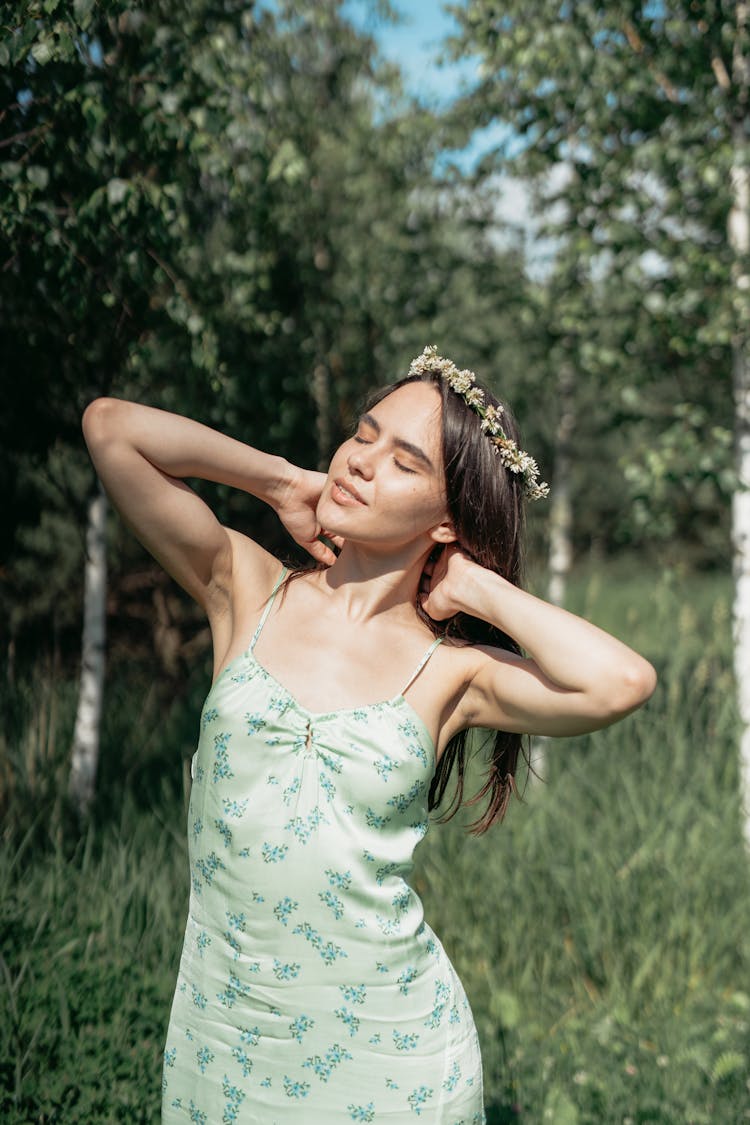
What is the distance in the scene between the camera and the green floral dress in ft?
5.55

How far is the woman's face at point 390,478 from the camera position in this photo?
181 cm

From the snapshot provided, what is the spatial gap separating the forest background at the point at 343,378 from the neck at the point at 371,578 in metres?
0.72

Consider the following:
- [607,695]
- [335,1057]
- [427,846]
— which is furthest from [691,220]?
[335,1057]

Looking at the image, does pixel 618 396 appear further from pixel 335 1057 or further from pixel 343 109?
pixel 335 1057

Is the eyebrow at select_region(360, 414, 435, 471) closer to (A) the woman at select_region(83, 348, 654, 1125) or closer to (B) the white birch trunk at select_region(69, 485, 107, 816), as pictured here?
(A) the woman at select_region(83, 348, 654, 1125)

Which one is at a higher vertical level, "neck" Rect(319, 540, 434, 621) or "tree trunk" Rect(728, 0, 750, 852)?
"tree trunk" Rect(728, 0, 750, 852)

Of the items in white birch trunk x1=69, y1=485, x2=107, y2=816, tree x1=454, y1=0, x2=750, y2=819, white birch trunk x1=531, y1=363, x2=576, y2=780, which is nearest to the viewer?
white birch trunk x1=69, y1=485, x2=107, y2=816

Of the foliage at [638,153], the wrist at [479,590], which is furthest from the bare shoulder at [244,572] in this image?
the foliage at [638,153]

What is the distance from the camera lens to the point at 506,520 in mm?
1977

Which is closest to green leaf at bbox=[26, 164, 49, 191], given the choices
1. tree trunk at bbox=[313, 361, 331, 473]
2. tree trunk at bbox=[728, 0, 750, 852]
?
tree trunk at bbox=[313, 361, 331, 473]

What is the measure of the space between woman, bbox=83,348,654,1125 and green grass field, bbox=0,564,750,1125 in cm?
96

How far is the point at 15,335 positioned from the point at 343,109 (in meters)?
3.31

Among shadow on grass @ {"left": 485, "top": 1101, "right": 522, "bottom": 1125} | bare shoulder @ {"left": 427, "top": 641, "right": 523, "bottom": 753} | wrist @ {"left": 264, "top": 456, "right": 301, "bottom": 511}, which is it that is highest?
wrist @ {"left": 264, "top": 456, "right": 301, "bottom": 511}

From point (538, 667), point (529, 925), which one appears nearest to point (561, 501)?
point (529, 925)
